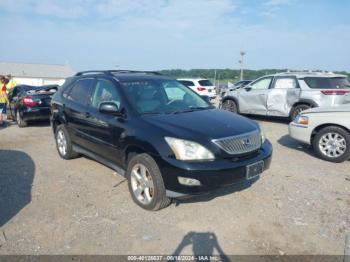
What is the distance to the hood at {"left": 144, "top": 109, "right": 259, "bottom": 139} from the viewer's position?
12.1ft

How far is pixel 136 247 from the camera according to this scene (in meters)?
3.23

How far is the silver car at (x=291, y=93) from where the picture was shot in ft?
30.4

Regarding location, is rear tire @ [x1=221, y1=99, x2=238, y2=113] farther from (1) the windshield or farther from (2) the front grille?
(2) the front grille

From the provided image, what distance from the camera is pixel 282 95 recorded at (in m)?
10.2

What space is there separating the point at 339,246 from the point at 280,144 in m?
4.62

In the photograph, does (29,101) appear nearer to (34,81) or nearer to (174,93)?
(174,93)

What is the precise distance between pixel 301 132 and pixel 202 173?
156 inches

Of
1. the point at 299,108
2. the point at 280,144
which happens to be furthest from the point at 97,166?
the point at 299,108

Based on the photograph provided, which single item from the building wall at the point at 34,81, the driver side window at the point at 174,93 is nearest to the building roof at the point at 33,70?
the building wall at the point at 34,81

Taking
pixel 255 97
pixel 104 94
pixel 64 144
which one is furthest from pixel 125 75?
pixel 255 97

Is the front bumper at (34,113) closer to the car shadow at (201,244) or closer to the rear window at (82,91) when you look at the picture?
the rear window at (82,91)

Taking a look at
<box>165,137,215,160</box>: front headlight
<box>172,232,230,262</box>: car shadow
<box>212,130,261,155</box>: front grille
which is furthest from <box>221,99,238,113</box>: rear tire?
<box>172,232,230,262</box>: car shadow

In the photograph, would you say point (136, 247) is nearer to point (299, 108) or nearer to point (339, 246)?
point (339, 246)

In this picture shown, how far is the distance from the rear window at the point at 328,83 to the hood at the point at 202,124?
20.5 feet
